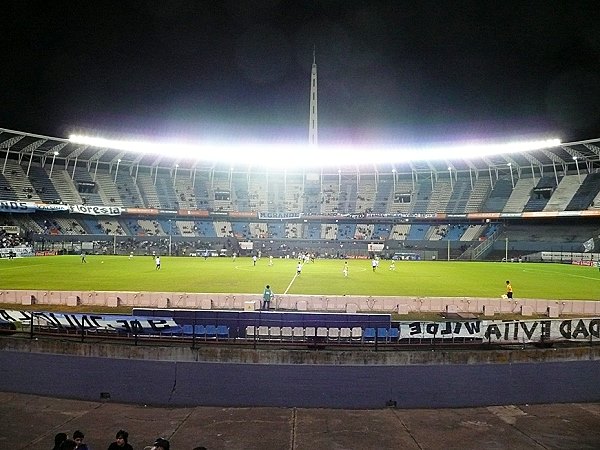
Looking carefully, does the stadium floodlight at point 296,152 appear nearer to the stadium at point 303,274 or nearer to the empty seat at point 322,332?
the stadium at point 303,274

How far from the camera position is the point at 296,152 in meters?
92.8

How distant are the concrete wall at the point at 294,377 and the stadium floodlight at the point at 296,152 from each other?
210 feet

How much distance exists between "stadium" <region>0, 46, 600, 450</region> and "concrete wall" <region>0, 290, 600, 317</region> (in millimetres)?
88

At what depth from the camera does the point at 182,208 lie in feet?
295

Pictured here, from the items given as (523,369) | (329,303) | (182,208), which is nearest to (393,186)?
(182,208)

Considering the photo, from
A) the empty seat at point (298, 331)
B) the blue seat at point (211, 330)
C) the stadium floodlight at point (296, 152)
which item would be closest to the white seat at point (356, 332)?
the empty seat at point (298, 331)

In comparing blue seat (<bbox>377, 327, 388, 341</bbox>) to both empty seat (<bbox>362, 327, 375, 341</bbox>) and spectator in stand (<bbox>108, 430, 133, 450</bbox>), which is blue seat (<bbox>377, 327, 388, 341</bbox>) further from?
spectator in stand (<bbox>108, 430, 133, 450</bbox>)

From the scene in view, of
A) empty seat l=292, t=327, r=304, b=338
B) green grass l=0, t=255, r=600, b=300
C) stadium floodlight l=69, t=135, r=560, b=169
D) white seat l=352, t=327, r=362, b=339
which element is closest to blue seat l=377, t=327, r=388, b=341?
white seat l=352, t=327, r=362, b=339

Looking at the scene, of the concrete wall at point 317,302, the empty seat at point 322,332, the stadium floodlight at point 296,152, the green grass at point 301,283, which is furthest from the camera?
the stadium floodlight at point 296,152

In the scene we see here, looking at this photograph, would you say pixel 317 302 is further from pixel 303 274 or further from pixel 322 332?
pixel 303 274

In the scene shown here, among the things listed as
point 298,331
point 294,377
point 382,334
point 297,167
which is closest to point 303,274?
point 298,331

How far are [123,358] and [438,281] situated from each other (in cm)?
3059

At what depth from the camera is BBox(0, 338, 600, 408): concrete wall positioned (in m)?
14.4

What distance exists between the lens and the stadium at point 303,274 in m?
14.7
